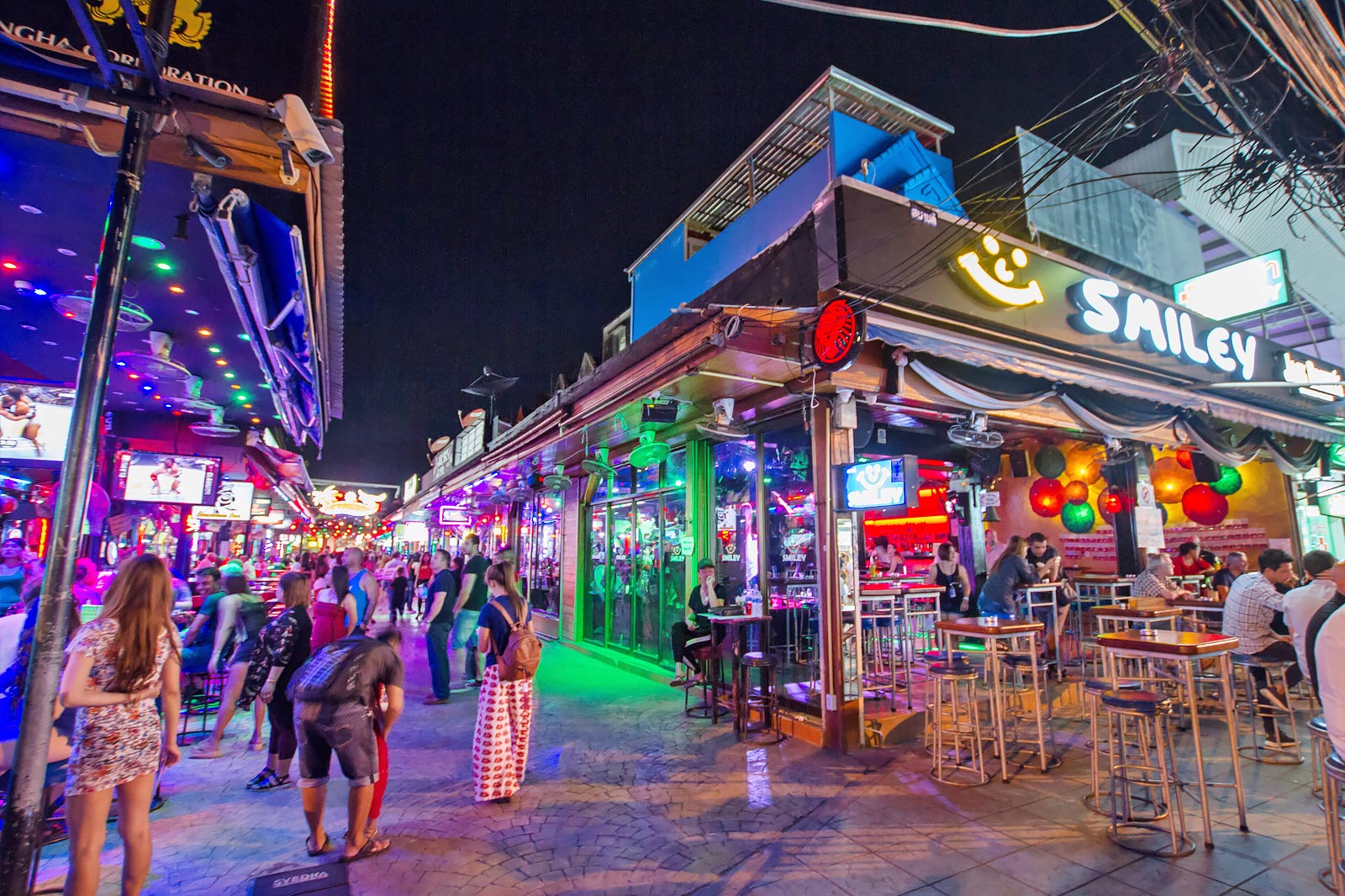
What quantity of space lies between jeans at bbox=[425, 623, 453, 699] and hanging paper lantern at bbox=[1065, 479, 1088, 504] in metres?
10.8

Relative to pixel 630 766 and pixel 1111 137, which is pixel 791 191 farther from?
pixel 630 766

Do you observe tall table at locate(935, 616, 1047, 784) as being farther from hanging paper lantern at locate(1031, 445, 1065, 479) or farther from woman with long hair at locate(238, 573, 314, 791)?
hanging paper lantern at locate(1031, 445, 1065, 479)

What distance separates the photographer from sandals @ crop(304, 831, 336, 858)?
160 inches

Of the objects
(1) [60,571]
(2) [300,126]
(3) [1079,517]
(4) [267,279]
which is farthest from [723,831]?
(3) [1079,517]

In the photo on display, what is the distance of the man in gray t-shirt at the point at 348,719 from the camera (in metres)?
3.85

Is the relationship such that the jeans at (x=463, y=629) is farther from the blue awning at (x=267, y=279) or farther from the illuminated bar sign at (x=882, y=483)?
the illuminated bar sign at (x=882, y=483)

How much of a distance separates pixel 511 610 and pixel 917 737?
14.8 feet

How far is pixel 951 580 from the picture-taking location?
10.3 meters

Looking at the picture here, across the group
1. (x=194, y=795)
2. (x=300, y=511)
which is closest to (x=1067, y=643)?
(x=194, y=795)

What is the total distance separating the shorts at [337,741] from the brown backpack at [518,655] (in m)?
1.14

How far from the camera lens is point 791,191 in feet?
28.1

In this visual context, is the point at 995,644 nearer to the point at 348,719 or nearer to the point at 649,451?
the point at 649,451

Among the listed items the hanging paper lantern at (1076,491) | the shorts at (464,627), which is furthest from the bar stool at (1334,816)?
the hanging paper lantern at (1076,491)

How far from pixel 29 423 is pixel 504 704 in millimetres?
5853
